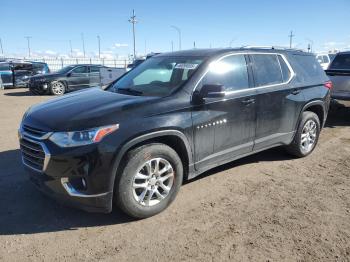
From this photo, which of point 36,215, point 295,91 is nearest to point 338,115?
point 295,91

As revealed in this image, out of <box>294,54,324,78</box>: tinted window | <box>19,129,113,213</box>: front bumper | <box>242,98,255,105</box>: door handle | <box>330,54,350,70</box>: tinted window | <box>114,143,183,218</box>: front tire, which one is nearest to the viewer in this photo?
<box>19,129,113,213</box>: front bumper

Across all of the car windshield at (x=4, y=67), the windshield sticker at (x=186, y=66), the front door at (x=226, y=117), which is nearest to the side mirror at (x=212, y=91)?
the front door at (x=226, y=117)

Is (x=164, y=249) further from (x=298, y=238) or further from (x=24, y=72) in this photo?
(x=24, y=72)

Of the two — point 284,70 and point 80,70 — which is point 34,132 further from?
point 80,70

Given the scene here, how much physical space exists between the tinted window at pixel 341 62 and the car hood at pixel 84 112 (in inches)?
313

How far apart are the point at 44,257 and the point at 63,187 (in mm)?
654

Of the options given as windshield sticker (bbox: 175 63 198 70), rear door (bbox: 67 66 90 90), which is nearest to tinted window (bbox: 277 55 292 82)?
windshield sticker (bbox: 175 63 198 70)

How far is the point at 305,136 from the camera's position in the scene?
5.81 metres

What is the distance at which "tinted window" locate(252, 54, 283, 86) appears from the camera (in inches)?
191

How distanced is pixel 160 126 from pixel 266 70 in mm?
2176

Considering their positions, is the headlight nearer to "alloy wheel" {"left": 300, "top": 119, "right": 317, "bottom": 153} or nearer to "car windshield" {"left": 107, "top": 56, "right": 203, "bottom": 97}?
"car windshield" {"left": 107, "top": 56, "right": 203, "bottom": 97}

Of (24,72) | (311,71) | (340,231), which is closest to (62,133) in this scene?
(340,231)

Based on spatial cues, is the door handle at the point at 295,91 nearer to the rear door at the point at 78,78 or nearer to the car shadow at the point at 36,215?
the car shadow at the point at 36,215

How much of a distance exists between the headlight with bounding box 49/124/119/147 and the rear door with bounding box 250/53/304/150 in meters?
2.32
